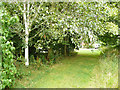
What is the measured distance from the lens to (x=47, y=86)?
13.7 ft

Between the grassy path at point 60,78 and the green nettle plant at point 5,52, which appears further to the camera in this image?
the grassy path at point 60,78

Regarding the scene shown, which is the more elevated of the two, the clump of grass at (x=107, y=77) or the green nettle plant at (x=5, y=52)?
the green nettle plant at (x=5, y=52)

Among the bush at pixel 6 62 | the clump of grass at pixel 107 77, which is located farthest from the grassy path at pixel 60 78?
the bush at pixel 6 62

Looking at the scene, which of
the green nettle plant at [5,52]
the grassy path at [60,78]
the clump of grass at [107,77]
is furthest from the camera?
the grassy path at [60,78]

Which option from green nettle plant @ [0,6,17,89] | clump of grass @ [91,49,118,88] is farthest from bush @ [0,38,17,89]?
clump of grass @ [91,49,118,88]

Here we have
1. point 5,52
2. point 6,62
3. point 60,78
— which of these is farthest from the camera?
point 60,78

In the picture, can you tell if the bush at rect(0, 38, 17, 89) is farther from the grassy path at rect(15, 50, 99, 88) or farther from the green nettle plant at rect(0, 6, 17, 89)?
the grassy path at rect(15, 50, 99, 88)

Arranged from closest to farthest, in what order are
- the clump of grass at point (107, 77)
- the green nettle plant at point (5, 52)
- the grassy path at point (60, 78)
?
the green nettle plant at point (5, 52) → the clump of grass at point (107, 77) → the grassy path at point (60, 78)

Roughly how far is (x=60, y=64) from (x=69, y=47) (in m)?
2.17

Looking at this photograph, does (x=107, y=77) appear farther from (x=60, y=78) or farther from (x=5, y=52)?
(x=5, y=52)

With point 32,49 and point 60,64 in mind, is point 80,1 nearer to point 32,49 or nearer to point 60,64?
point 60,64

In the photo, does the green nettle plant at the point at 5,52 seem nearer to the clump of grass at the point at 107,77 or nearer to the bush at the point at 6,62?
the bush at the point at 6,62

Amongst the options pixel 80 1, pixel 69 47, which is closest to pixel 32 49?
pixel 69 47

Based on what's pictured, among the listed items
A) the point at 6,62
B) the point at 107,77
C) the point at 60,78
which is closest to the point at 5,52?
the point at 6,62
